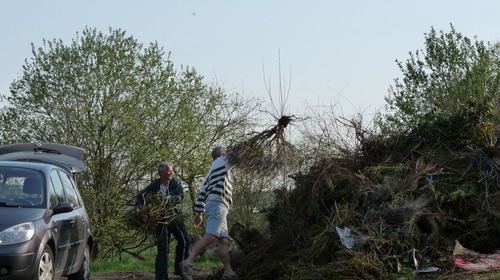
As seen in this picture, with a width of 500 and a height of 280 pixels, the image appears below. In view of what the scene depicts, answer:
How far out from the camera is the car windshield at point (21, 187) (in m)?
9.45

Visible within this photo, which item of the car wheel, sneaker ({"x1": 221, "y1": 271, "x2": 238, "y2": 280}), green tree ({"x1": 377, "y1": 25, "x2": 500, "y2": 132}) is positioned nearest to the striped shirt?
sneaker ({"x1": 221, "y1": 271, "x2": 238, "y2": 280})

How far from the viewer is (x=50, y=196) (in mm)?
9797

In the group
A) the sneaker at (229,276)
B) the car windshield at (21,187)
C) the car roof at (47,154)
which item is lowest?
the sneaker at (229,276)

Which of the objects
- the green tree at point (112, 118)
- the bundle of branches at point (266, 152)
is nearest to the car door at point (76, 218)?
the bundle of branches at point (266, 152)

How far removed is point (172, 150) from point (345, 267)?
645 inches

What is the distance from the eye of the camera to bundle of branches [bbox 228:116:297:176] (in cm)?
1115

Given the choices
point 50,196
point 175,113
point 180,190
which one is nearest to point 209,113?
point 175,113

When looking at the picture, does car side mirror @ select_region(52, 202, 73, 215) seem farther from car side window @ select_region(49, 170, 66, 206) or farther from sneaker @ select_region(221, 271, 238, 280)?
sneaker @ select_region(221, 271, 238, 280)

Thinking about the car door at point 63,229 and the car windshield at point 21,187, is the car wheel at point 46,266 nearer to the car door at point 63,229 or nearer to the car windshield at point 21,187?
the car door at point 63,229

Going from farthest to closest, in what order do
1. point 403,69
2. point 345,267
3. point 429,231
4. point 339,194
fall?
point 403,69 < point 339,194 < point 429,231 < point 345,267

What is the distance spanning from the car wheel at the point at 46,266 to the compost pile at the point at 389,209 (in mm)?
3056

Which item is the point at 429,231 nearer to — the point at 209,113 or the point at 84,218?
the point at 84,218

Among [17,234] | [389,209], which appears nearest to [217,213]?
[389,209]

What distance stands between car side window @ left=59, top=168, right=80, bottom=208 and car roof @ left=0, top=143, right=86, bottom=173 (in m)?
1.23
